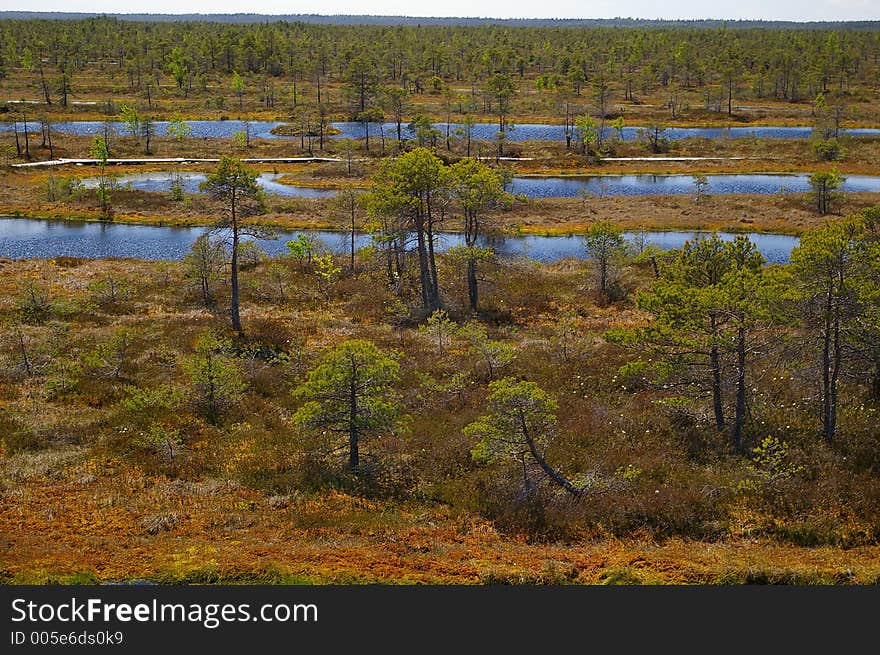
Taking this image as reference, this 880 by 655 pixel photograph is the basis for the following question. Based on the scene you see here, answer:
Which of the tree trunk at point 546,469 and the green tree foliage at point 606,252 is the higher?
the green tree foliage at point 606,252

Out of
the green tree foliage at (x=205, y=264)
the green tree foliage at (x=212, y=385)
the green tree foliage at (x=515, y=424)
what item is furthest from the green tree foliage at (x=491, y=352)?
the green tree foliage at (x=205, y=264)

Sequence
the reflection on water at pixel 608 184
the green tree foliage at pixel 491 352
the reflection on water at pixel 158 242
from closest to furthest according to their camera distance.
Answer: the green tree foliage at pixel 491 352 → the reflection on water at pixel 158 242 → the reflection on water at pixel 608 184

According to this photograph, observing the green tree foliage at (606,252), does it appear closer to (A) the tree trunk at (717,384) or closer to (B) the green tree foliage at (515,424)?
(A) the tree trunk at (717,384)

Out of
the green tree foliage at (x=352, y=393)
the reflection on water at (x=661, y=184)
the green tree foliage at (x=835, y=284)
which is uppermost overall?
the reflection on water at (x=661, y=184)

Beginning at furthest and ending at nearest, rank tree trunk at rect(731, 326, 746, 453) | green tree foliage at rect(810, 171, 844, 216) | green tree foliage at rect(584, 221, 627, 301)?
1. green tree foliage at rect(810, 171, 844, 216)
2. green tree foliage at rect(584, 221, 627, 301)
3. tree trunk at rect(731, 326, 746, 453)

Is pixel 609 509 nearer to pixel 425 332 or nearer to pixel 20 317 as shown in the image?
pixel 425 332

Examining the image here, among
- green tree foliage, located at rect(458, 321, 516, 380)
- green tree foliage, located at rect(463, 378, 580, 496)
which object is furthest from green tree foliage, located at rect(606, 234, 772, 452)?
green tree foliage, located at rect(458, 321, 516, 380)

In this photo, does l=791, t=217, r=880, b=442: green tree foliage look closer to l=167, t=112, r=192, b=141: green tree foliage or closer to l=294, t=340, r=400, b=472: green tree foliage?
l=294, t=340, r=400, b=472: green tree foliage

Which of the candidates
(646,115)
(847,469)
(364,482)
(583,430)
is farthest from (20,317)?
(646,115)
